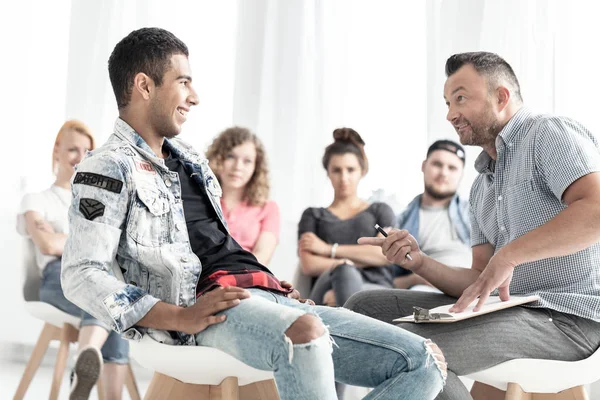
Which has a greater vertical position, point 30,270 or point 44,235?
point 44,235

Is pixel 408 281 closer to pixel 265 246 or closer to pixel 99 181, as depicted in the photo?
pixel 265 246

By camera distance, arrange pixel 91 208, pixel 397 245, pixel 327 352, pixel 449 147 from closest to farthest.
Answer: pixel 327 352 → pixel 91 208 → pixel 397 245 → pixel 449 147

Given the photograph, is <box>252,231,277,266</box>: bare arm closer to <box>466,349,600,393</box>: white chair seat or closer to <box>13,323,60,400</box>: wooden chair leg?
<box>13,323,60,400</box>: wooden chair leg

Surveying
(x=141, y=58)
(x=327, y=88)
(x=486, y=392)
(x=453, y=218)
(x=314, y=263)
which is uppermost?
(x=327, y=88)

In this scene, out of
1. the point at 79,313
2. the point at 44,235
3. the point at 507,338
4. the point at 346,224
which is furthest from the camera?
the point at 346,224

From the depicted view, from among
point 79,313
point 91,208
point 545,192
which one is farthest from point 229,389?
point 79,313

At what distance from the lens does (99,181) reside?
4.46 ft

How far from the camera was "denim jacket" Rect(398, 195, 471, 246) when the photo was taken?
121 inches

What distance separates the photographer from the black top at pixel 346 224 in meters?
3.08

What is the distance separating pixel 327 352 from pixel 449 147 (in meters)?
2.14

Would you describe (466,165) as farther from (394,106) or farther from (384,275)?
(384,275)

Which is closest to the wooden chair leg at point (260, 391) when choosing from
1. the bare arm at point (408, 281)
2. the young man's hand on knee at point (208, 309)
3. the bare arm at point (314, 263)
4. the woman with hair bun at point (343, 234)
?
the young man's hand on knee at point (208, 309)

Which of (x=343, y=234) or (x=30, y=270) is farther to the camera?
(x=343, y=234)

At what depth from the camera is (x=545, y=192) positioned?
5.50 feet
